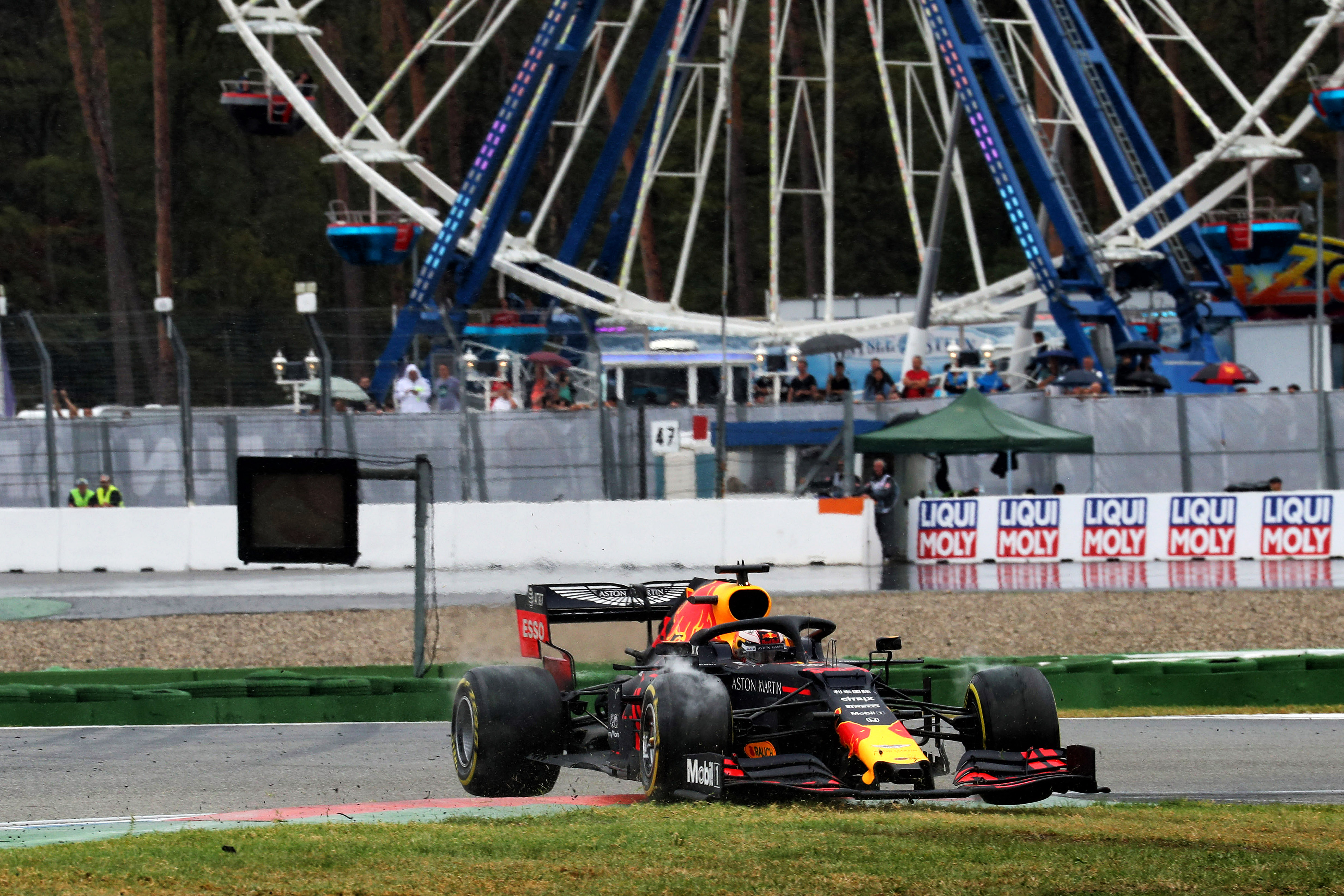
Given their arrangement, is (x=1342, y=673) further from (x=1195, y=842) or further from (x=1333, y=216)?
(x=1333, y=216)

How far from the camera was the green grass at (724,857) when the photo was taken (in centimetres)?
583

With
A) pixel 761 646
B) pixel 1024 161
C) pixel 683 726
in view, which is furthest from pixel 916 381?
pixel 683 726

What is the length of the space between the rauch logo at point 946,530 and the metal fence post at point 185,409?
9.08m

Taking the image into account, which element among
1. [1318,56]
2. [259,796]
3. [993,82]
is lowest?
[259,796]

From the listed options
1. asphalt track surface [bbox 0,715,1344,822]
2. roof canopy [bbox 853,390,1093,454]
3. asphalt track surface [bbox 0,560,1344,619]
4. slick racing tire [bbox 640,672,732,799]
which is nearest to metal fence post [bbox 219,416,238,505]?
asphalt track surface [bbox 0,560,1344,619]

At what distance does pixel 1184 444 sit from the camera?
902 inches

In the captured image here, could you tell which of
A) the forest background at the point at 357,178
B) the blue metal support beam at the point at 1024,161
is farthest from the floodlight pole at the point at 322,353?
the forest background at the point at 357,178

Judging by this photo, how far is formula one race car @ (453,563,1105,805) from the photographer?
781 centimetres

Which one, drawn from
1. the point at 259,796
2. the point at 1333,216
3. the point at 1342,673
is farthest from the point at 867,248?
the point at 259,796

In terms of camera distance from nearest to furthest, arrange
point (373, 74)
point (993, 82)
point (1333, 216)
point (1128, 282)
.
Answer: point (993, 82) → point (1128, 282) → point (1333, 216) → point (373, 74)

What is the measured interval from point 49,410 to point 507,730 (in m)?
14.4

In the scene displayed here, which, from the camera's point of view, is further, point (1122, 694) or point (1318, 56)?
point (1318, 56)

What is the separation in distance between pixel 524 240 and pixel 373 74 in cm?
3108

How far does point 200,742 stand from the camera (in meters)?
11.2
